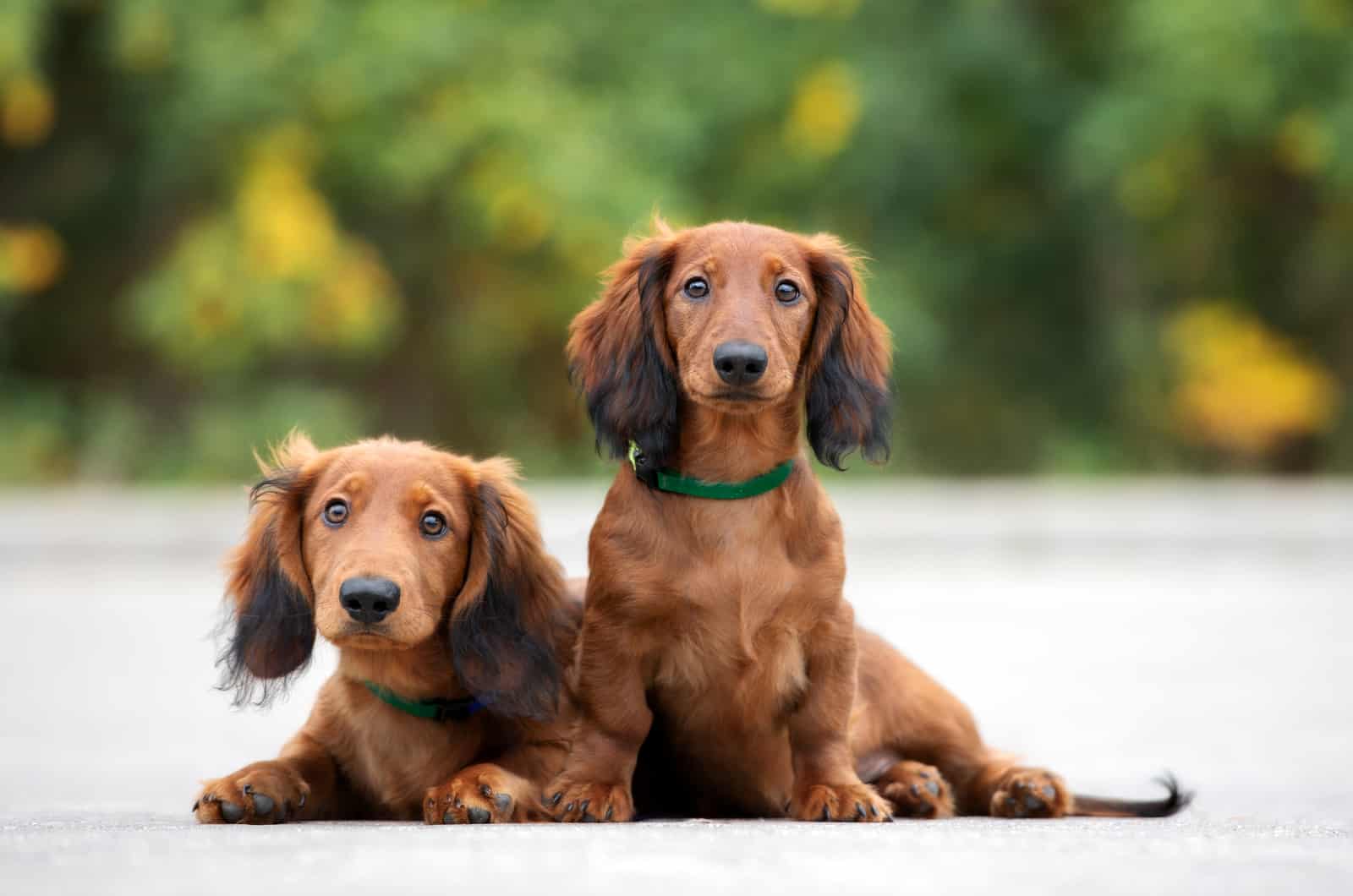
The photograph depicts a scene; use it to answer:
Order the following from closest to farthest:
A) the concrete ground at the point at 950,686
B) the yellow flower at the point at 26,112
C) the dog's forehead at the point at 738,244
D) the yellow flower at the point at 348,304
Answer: the concrete ground at the point at 950,686, the dog's forehead at the point at 738,244, the yellow flower at the point at 348,304, the yellow flower at the point at 26,112

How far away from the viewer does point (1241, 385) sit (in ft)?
61.9

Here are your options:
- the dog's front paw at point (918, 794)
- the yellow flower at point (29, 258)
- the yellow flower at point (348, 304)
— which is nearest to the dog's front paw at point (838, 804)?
the dog's front paw at point (918, 794)

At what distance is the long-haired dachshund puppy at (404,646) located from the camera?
381 cm

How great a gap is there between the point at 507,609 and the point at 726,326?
766 millimetres

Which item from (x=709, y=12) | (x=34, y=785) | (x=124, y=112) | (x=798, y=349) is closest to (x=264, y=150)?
(x=124, y=112)

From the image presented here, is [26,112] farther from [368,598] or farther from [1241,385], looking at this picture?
[368,598]

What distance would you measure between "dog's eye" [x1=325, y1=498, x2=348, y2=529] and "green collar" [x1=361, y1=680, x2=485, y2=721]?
0.36m

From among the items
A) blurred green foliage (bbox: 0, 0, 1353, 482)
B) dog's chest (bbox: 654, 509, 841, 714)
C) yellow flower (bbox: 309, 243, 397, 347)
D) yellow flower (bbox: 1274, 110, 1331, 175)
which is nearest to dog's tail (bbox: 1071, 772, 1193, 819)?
dog's chest (bbox: 654, 509, 841, 714)

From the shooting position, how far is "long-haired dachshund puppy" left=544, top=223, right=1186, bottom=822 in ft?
12.4

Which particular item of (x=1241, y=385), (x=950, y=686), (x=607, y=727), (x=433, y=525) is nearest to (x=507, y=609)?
(x=433, y=525)

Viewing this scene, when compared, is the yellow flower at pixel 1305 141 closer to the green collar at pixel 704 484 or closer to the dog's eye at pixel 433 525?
the green collar at pixel 704 484

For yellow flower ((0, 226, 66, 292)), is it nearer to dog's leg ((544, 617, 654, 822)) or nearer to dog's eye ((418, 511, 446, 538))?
dog's eye ((418, 511, 446, 538))

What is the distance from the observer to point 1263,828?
3852 mm

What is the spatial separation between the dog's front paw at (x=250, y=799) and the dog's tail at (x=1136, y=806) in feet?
5.88
